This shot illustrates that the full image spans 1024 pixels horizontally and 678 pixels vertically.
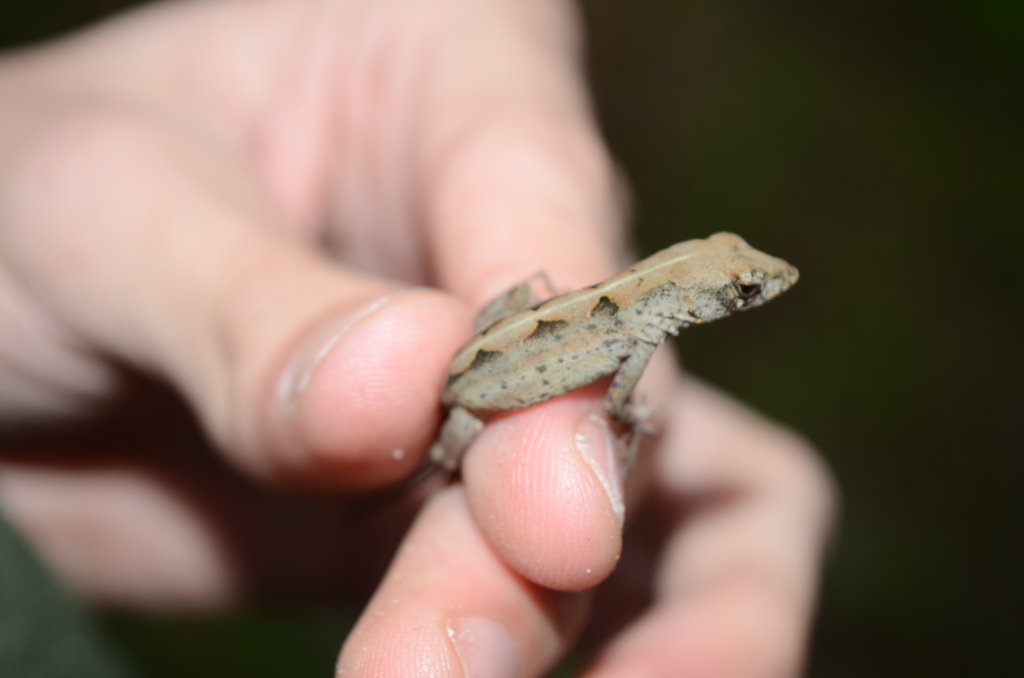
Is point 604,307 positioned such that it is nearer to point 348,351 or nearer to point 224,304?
point 348,351

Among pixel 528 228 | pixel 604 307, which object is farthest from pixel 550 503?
pixel 528 228

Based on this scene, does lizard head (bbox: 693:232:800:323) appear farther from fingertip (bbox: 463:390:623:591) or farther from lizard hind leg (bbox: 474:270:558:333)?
fingertip (bbox: 463:390:623:591)

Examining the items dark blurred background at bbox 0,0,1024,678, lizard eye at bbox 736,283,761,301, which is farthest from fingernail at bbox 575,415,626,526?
dark blurred background at bbox 0,0,1024,678

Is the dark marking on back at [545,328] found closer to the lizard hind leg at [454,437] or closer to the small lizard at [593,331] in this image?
the small lizard at [593,331]

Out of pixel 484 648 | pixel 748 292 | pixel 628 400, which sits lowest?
pixel 484 648

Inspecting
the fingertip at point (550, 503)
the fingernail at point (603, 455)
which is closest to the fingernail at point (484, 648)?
the fingertip at point (550, 503)
